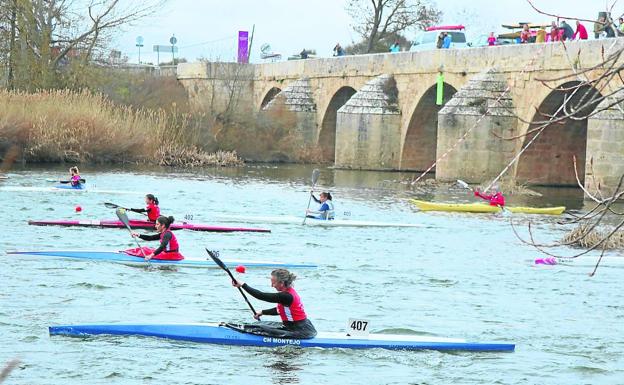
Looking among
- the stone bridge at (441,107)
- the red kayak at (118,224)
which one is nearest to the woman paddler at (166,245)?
the red kayak at (118,224)

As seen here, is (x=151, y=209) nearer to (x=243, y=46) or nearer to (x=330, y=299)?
(x=330, y=299)

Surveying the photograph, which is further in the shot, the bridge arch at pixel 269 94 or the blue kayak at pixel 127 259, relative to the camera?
the bridge arch at pixel 269 94

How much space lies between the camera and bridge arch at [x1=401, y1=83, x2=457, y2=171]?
36.4 meters

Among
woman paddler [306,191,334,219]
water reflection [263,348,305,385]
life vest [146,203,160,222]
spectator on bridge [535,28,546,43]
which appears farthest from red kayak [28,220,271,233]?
spectator on bridge [535,28,546,43]

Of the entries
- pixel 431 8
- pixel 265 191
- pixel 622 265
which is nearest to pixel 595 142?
pixel 265 191

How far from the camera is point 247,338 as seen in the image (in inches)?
429

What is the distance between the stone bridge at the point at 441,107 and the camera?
89.7 feet

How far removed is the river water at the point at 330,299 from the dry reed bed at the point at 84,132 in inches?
308

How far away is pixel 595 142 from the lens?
84.1 feet

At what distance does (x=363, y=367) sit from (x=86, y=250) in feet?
20.6

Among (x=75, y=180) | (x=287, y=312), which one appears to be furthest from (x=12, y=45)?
(x=287, y=312)

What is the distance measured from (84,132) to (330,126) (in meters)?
12.7

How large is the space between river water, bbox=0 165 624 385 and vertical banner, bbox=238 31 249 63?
2646 cm

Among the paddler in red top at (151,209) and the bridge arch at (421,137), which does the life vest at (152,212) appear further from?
the bridge arch at (421,137)
